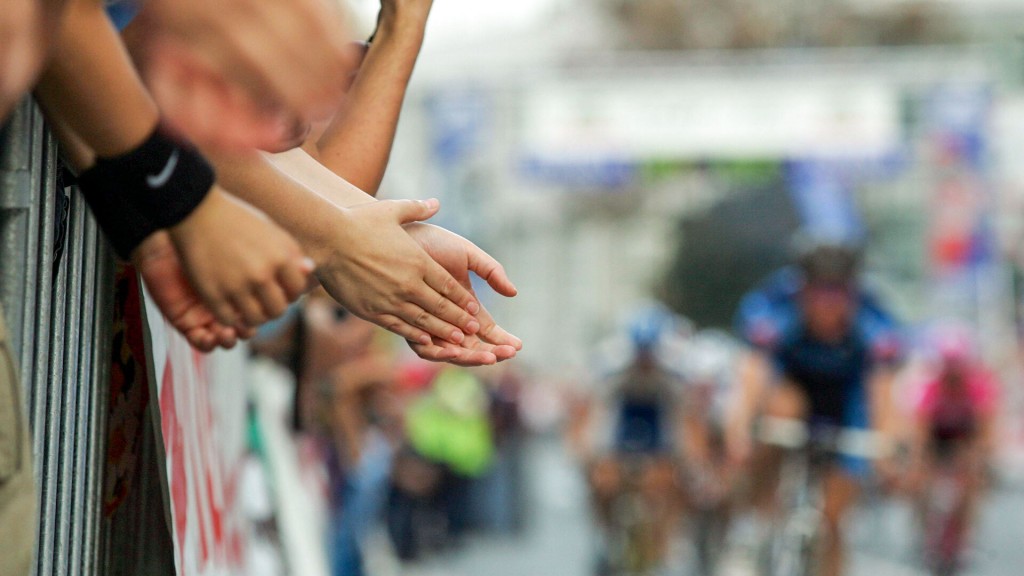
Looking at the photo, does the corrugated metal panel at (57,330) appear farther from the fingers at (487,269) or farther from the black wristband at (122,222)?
the fingers at (487,269)

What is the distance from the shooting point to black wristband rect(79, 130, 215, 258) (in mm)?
1584

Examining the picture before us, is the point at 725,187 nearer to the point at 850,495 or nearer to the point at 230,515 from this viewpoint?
the point at 850,495

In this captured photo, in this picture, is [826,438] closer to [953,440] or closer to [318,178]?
[953,440]

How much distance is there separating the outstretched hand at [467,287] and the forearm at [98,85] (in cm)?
57

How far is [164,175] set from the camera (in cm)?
158

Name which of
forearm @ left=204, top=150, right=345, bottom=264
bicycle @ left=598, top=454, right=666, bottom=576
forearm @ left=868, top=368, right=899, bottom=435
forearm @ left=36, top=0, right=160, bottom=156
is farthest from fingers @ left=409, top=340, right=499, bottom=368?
bicycle @ left=598, top=454, right=666, bottom=576

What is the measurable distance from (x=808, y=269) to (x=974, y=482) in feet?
11.7

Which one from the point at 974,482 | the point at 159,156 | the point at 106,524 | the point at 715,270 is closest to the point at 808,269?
the point at 974,482

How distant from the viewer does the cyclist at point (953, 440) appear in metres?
10.6

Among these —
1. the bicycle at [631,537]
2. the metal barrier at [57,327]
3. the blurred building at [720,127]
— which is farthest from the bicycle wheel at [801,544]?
the blurred building at [720,127]

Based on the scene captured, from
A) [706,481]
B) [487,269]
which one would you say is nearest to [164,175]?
[487,269]

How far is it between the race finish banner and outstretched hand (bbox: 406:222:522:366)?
1.29 ft

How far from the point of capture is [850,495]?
315 inches

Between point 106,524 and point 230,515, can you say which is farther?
point 230,515
